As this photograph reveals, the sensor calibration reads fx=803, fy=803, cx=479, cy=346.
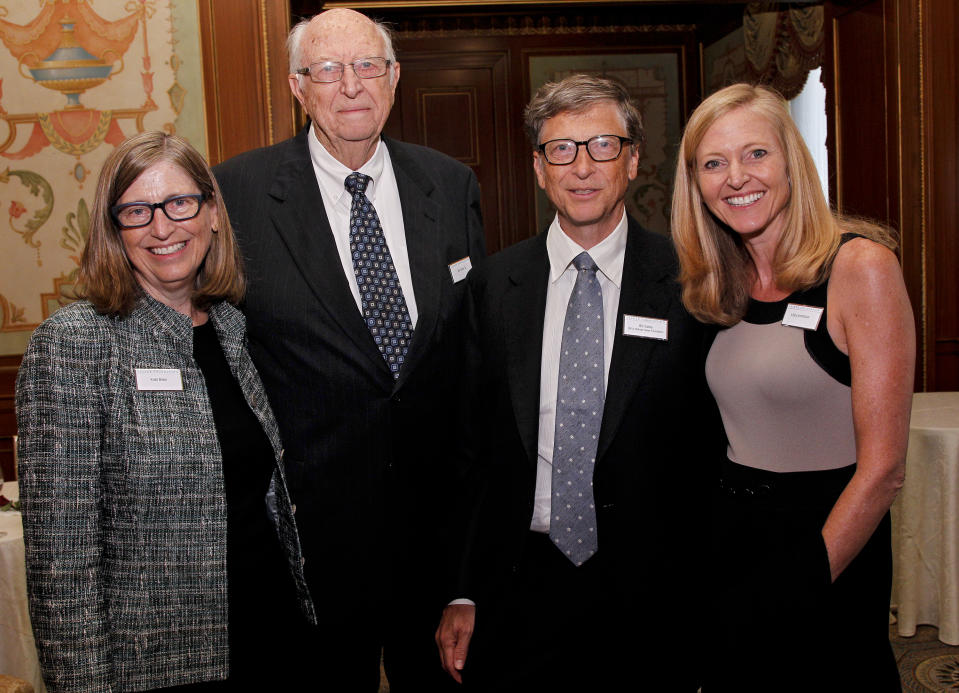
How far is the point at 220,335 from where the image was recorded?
184 cm

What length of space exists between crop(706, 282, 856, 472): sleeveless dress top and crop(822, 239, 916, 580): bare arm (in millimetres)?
67

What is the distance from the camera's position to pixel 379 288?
2.06 m

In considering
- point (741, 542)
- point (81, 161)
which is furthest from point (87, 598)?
point (81, 161)

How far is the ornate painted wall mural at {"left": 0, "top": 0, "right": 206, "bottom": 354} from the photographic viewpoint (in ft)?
12.9

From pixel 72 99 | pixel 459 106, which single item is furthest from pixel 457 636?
pixel 459 106

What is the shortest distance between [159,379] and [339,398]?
0.45 meters

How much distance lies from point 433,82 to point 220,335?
20.2ft

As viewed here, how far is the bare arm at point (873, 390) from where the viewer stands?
5.12ft

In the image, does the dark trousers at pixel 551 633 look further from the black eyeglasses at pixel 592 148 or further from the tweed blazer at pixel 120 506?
the black eyeglasses at pixel 592 148

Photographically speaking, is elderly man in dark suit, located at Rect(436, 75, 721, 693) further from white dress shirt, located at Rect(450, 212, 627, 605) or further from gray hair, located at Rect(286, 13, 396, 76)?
gray hair, located at Rect(286, 13, 396, 76)

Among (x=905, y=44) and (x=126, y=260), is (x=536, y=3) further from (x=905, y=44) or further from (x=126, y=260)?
(x=126, y=260)

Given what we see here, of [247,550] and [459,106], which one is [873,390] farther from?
[459,106]

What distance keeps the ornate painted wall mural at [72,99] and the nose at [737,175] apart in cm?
302

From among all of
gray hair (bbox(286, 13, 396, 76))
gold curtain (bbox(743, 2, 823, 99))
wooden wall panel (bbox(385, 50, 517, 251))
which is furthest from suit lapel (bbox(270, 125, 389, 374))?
wooden wall panel (bbox(385, 50, 517, 251))
